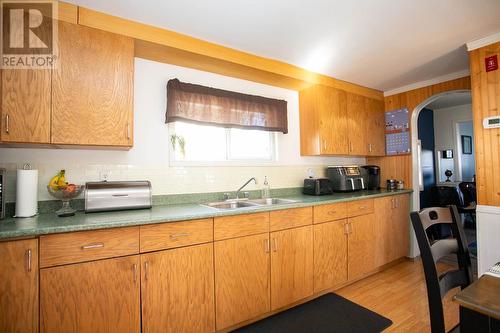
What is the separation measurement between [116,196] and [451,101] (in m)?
6.03

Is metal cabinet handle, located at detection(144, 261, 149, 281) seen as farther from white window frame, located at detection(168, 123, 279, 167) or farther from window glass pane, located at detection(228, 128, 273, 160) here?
window glass pane, located at detection(228, 128, 273, 160)

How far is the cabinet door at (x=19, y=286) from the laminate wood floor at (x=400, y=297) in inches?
90.7

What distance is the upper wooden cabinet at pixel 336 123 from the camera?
2889 millimetres

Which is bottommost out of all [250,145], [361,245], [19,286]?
[361,245]

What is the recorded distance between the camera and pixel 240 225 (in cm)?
183

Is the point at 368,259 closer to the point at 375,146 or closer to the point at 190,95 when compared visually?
the point at 375,146

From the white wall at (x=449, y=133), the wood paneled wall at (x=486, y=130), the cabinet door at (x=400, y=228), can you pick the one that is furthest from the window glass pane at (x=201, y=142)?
the white wall at (x=449, y=133)

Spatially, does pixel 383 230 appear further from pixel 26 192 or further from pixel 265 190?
pixel 26 192

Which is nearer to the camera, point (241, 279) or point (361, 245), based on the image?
point (241, 279)

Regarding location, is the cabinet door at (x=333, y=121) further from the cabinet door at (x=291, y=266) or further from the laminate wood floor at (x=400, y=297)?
the laminate wood floor at (x=400, y=297)

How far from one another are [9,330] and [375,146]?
12.8 feet

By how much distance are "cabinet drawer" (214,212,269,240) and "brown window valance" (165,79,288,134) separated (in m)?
1.02

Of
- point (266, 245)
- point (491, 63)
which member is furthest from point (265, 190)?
point (491, 63)

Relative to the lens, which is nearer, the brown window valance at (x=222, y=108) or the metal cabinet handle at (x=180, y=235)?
the metal cabinet handle at (x=180, y=235)
